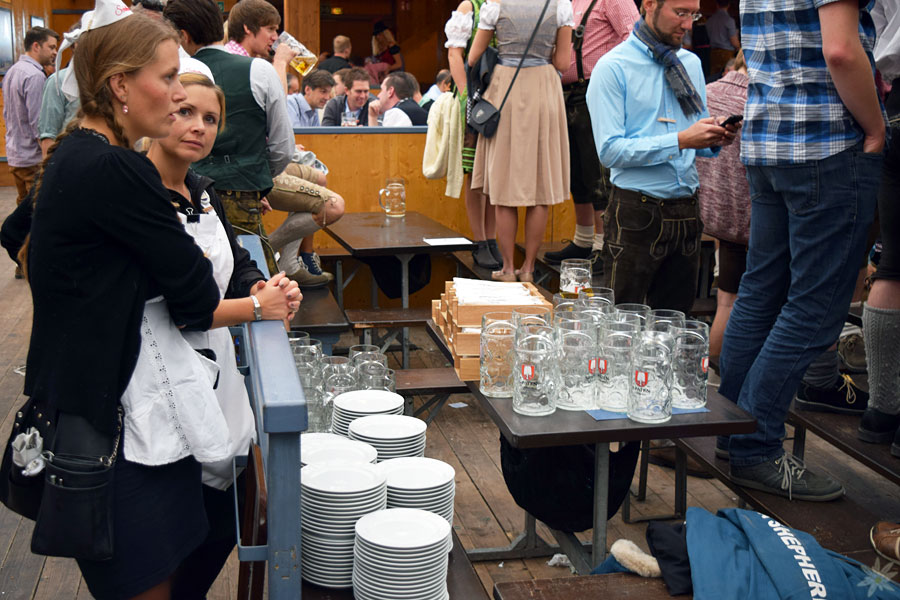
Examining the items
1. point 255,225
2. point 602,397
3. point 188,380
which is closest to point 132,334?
point 188,380

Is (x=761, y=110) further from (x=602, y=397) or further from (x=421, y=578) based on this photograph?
(x=421, y=578)

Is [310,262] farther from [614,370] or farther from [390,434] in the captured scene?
[614,370]

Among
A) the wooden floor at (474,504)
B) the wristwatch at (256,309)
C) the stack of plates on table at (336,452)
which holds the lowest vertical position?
the wooden floor at (474,504)

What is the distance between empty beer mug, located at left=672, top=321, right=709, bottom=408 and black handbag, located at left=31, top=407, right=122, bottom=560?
137 cm

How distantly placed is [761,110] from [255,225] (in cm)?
235

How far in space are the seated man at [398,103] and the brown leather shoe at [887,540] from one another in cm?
626

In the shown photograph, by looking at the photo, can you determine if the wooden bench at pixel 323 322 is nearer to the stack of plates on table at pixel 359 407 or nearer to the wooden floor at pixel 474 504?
the wooden floor at pixel 474 504

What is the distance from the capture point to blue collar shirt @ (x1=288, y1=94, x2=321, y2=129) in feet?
25.5

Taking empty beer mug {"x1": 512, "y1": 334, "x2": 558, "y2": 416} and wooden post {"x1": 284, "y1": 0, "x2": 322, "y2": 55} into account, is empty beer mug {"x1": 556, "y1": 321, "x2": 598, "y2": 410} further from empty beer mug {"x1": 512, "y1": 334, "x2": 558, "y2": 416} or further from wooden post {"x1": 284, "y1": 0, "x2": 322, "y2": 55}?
wooden post {"x1": 284, "y1": 0, "x2": 322, "y2": 55}

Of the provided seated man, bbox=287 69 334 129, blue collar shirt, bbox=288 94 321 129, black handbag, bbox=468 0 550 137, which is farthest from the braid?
seated man, bbox=287 69 334 129

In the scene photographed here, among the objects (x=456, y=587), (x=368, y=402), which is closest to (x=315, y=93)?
(x=368, y=402)

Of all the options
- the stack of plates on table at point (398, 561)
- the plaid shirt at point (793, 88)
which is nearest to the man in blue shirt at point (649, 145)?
the plaid shirt at point (793, 88)

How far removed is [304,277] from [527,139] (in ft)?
5.08

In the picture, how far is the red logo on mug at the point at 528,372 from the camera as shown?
216cm
